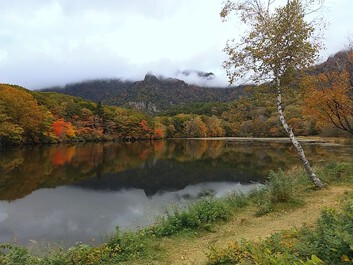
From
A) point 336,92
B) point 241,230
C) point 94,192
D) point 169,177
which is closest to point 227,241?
point 241,230

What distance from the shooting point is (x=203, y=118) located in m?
136

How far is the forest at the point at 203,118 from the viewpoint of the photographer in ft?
47.2

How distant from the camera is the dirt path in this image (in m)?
8.43

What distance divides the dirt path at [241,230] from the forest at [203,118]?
452 centimetres

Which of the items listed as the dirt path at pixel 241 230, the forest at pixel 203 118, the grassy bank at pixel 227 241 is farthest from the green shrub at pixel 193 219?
the forest at pixel 203 118

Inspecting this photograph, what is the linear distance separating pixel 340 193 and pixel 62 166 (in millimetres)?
30276

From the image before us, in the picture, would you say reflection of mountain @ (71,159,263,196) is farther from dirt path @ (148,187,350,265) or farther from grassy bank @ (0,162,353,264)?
dirt path @ (148,187,350,265)

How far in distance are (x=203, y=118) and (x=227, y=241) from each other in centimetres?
12761

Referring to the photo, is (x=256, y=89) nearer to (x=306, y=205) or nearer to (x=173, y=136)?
(x=306, y=205)

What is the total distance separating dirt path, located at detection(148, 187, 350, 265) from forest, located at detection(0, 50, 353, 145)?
4.52 m

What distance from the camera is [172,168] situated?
3638 cm

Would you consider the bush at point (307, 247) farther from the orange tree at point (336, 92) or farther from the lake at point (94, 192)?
the orange tree at point (336, 92)

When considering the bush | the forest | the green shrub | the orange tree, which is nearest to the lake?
the green shrub

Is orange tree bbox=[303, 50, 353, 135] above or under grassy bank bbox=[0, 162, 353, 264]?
above
